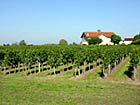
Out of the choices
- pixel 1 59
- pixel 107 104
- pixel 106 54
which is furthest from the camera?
pixel 1 59

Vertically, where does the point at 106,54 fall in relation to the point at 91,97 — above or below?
above

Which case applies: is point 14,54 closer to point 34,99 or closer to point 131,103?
point 34,99

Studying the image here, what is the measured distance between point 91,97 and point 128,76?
13.4 metres

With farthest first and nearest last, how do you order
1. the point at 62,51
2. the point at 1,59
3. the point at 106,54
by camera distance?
the point at 1,59 < the point at 62,51 < the point at 106,54

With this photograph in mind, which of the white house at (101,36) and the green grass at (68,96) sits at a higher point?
the white house at (101,36)

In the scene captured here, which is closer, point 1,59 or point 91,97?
point 91,97

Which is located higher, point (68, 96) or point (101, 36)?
point (101, 36)

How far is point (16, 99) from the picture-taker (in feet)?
57.4

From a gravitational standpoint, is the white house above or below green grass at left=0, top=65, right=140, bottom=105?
above

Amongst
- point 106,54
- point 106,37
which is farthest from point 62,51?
point 106,37

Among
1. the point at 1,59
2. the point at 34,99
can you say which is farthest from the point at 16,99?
the point at 1,59

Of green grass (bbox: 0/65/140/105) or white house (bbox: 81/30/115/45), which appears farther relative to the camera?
white house (bbox: 81/30/115/45)

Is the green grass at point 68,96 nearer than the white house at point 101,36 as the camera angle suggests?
Yes

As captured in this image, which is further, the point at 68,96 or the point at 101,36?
the point at 101,36
